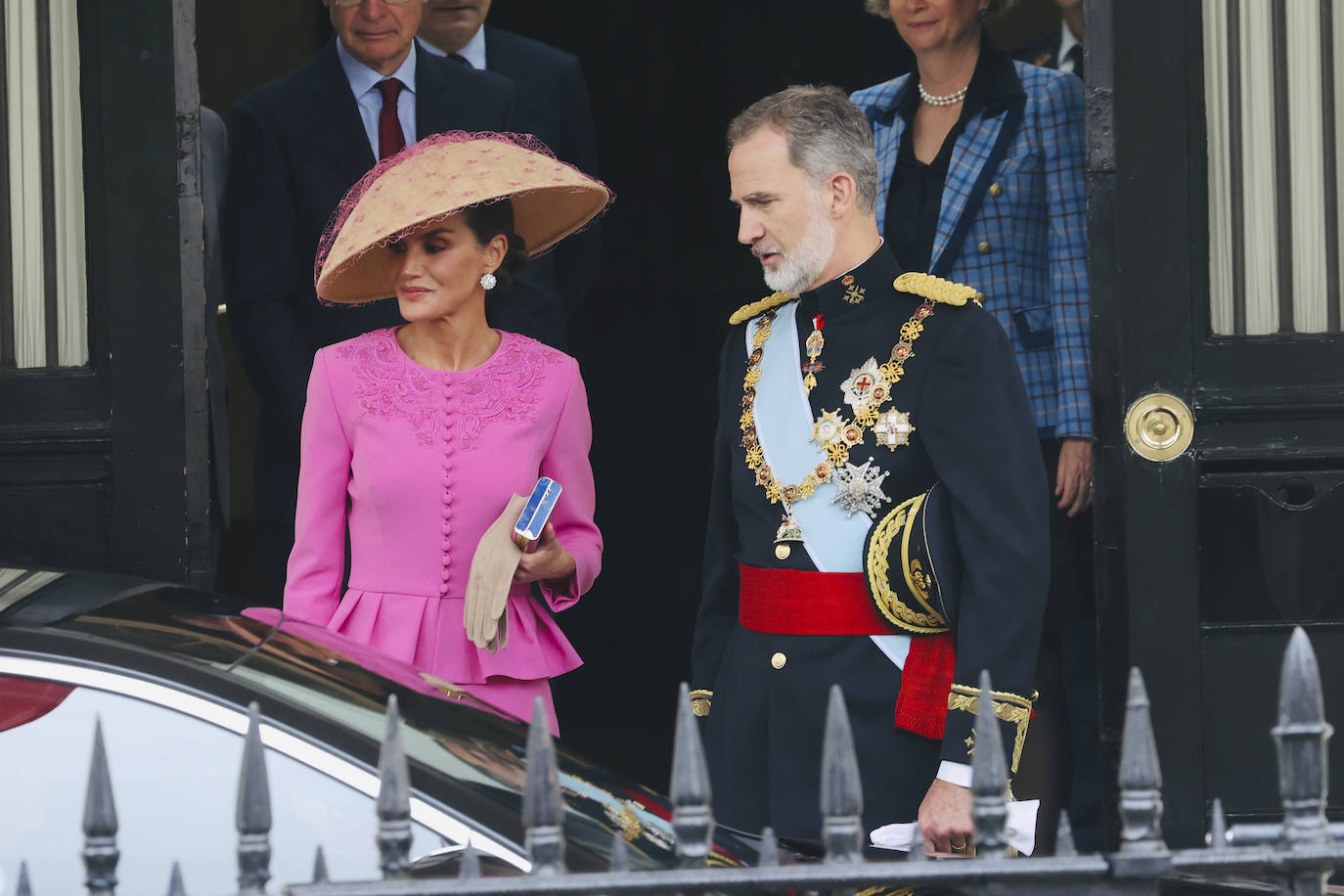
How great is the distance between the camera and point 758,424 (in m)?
3.77

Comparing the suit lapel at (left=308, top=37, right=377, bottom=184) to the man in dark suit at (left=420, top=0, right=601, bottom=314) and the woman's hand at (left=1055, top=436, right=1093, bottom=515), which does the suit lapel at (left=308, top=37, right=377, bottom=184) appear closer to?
the man in dark suit at (left=420, top=0, right=601, bottom=314)

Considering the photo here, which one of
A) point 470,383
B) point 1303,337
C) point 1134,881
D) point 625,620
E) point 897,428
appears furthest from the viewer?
point 625,620

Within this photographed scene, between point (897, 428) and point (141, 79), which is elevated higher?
point (141, 79)

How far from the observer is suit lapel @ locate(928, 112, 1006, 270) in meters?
4.64

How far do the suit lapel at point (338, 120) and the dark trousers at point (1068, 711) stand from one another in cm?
192

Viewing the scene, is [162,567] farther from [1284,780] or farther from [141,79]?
[1284,780]

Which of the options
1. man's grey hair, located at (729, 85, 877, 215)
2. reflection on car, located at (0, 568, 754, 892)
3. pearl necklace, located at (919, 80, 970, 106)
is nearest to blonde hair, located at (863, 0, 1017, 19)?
pearl necklace, located at (919, 80, 970, 106)

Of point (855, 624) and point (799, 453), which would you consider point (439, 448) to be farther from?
point (855, 624)

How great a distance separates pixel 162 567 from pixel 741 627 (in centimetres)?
148

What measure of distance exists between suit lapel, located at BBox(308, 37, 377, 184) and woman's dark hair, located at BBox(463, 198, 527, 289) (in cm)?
106

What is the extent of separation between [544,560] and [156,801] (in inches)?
51.7

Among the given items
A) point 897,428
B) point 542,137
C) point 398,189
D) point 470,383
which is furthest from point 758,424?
point 542,137

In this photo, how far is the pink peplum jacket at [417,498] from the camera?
3910 mm

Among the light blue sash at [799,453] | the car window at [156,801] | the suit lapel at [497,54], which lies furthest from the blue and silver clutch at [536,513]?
the suit lapel at [497,54]
